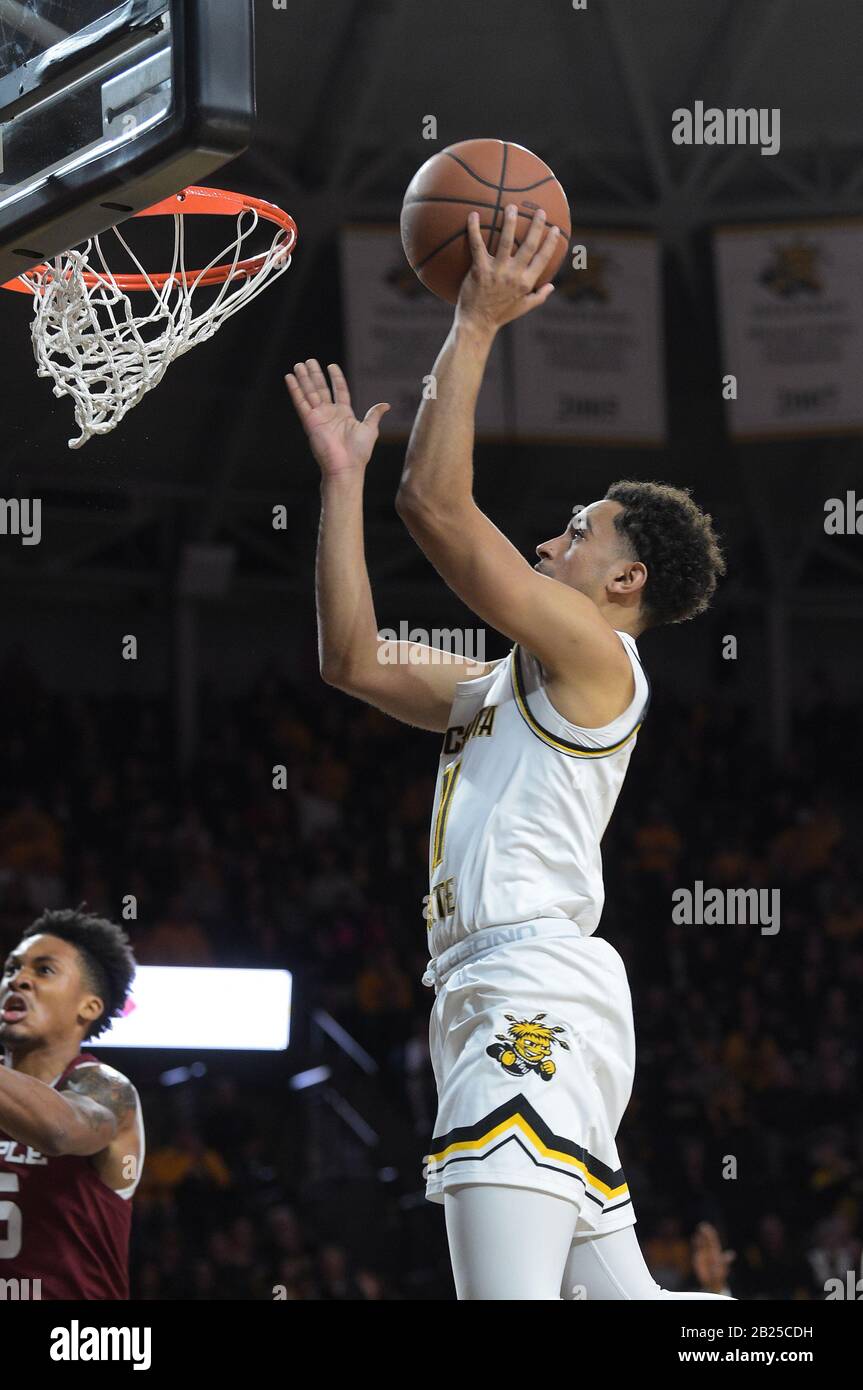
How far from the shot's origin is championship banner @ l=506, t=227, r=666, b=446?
9.96 metres

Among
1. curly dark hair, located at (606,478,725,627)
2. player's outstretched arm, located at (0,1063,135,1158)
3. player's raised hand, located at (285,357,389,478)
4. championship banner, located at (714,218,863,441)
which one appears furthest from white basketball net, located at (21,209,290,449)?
championship banner, located at (714,218,863,441)

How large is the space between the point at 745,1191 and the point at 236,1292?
264 cm

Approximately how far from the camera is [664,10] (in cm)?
1017

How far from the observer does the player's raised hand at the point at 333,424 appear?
3420 mm

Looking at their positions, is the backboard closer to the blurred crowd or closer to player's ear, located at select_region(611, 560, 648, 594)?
player's ear, located at select_region(611, 560, 648, 594)

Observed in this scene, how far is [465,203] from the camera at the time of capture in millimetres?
3285

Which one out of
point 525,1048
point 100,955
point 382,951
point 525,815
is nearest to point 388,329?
point 382,951

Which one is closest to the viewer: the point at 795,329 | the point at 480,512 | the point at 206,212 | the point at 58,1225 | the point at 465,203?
the point at 480,512

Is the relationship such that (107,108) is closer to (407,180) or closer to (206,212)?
(206,212)

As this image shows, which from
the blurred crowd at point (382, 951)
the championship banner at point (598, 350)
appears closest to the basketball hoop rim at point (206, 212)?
the blurred crowd at point (382, 951)

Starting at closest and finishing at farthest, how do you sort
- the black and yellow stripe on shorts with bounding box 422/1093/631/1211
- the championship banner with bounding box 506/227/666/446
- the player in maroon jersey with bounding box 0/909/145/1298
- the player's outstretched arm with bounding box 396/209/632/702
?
1. the black and yellow stripe on shorts with bounding box 422/1093/631/1211
2. the player's outstretched arm with bounding box 396/209/632/702
3. the player in maroon jersey with bounding box 0/909/145/1298
4. the championship banner with bounding box 506/227/666/446

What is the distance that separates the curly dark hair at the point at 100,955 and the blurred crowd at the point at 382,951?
137 inches

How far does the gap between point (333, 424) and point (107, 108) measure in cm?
78

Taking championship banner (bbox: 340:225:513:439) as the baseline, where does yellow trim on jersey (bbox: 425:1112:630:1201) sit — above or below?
below
